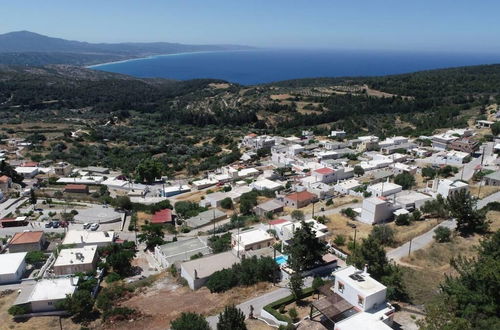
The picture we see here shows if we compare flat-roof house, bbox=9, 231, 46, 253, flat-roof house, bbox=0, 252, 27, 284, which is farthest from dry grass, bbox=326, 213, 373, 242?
flat-roof house, bbox=9, 231, 46, 253

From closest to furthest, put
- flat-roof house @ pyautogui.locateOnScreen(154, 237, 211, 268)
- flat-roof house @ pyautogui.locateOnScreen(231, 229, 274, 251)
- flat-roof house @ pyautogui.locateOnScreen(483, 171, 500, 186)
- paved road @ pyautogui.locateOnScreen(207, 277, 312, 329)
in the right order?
paved road @ pyautogui.locateOnScreen(207, 277, 312, 329) → flat-roof house @ pyautogui.locateOnScreen(231, 229, 274, 251) → flat-roof house @ pyautogui.locateOnScreen(154, 237, 211, 268) → flat-roof house @ pyautogui.locateOnScreen(483, 171, 500, 186)

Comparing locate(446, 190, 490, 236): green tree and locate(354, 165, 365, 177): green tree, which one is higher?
locate(446, 190, 490, 236): green tree

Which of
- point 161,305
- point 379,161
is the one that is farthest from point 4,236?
point 379,161

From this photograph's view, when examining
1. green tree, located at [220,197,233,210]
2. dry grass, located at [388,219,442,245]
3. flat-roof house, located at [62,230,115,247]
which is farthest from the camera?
green tree, located at [220,197,233,210]

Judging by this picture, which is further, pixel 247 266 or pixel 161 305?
pixel 247 266

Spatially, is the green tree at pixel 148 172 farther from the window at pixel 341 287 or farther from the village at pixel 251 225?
the window at pixel 341 287

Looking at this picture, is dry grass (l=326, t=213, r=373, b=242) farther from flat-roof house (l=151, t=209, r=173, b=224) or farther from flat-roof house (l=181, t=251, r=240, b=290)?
flat-roof house (l=151, t=209, r=173, b=224)

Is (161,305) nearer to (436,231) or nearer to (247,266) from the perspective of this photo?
(247,266)
